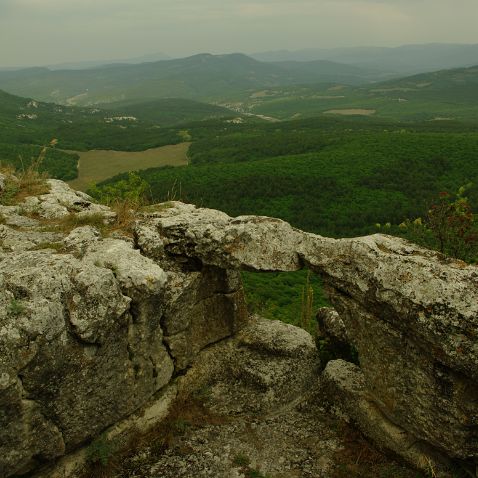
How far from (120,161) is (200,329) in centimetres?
8308

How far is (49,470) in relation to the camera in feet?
30.0

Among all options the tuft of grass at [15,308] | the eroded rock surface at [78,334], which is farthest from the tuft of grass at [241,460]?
the tuft of grass at [15,308]

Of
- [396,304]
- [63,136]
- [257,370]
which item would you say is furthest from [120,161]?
[396,304]

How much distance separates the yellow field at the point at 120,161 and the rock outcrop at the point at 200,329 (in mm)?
55781

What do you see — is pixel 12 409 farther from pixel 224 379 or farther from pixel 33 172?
pixel 33 172

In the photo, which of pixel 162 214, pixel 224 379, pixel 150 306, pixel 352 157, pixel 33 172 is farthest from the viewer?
pixel 352 157

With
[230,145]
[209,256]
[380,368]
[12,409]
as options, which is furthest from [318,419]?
[230,145]

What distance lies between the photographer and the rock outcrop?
27.7 ft

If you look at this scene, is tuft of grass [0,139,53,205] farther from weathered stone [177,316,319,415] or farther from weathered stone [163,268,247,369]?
weathered stone [177,316,319,415]

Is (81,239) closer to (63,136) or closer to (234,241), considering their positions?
(234,241)

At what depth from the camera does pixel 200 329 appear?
1217 cm

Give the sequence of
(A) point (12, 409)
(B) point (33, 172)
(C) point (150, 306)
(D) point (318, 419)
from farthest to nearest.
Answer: (B) point (33, 172)
(D) point (318, 419)
(C) point (150, 306)
(A) point (12, 409)

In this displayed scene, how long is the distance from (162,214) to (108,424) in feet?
18.0

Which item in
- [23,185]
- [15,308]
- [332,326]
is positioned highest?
[23,185]
